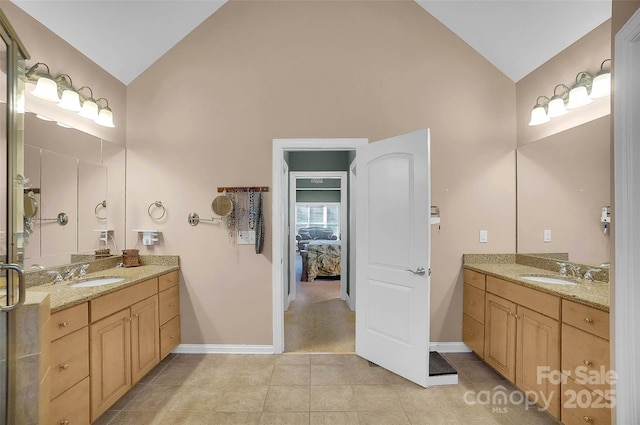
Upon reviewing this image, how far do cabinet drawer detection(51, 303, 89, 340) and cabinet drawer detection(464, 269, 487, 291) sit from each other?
116 inches

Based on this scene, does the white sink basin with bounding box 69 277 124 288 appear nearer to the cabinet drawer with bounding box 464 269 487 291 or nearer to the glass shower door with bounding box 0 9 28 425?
the glass shower door with bounding box 0 9 28 425

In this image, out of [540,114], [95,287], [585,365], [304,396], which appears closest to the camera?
[585,365]

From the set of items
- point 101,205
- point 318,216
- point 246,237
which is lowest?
point 246,237

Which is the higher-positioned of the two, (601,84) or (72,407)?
(601,84)

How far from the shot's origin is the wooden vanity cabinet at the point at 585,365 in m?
1.52

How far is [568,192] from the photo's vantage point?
2.38m

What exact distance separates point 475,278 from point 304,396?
1796mm

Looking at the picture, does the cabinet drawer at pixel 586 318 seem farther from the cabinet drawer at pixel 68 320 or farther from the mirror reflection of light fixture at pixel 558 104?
the cabinet drawer at pixel 68 320

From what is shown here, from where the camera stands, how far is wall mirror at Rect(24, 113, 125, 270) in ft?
6.68

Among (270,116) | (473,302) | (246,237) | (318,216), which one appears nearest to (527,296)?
(473,302)

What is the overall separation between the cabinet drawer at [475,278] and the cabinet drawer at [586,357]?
81 centimetres

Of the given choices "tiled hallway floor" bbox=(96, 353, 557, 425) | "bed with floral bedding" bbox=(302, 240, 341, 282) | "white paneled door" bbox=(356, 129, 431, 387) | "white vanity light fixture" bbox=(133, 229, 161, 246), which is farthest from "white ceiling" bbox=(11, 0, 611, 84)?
"bed with floral bedding" bbox=(302, 240, 341, 282)

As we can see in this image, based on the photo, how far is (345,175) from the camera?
466 cm

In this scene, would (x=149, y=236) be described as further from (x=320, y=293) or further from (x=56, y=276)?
(x=320, y=293)
